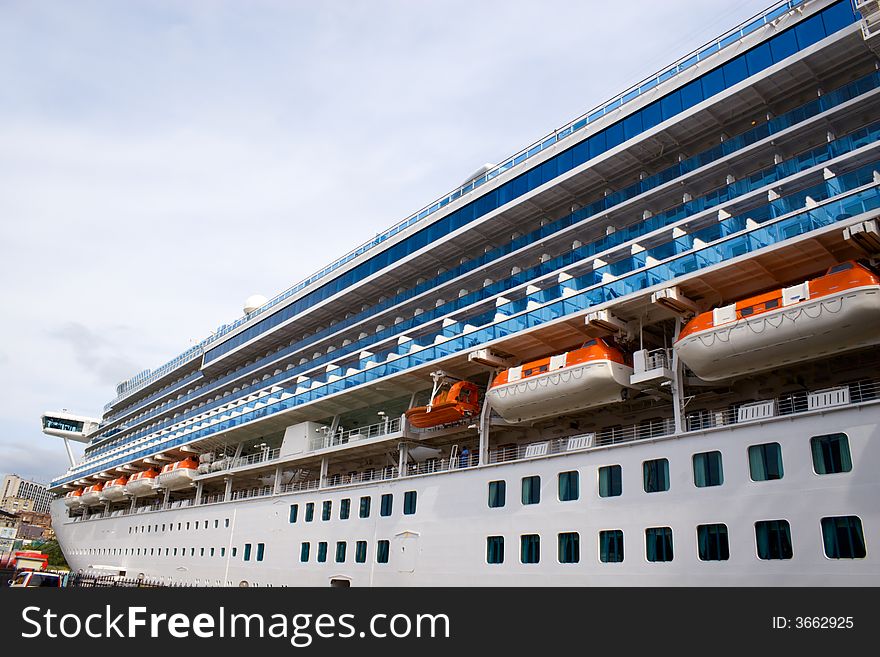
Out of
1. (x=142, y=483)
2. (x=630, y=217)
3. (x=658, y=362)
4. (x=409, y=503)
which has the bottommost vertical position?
(x=409, y=503)

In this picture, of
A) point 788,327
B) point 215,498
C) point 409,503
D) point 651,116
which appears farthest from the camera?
point 215,498

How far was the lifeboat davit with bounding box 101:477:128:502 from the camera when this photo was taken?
153 ft

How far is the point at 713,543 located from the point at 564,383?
583cm

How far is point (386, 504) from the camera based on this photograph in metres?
23.8

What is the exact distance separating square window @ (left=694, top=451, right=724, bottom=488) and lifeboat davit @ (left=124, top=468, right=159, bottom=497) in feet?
119

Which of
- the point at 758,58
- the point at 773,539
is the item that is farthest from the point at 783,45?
the point at 773,539

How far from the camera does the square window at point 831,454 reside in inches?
533

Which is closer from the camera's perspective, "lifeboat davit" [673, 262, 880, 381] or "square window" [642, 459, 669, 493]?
"lifeboat davit" [673, 262, 880, 381]

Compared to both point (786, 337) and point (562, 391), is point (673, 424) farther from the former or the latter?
point (786, 337)

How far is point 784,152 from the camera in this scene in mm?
18234

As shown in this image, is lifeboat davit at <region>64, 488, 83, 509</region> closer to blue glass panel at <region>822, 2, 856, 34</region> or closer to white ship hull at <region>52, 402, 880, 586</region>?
white ship hull at <region>52, 402, 880, 586</region>

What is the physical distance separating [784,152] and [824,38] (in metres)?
2.91

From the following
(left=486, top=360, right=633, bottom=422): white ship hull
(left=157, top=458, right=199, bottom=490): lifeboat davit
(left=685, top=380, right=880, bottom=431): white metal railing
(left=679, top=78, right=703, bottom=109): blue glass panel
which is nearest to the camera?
(left=685, top=380, right=880, bottom=431): white metal railing

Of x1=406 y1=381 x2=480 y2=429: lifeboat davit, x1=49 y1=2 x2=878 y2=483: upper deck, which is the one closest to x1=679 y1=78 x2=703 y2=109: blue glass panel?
x1=49 y1=2 x2=878 y2=483: upper deck
